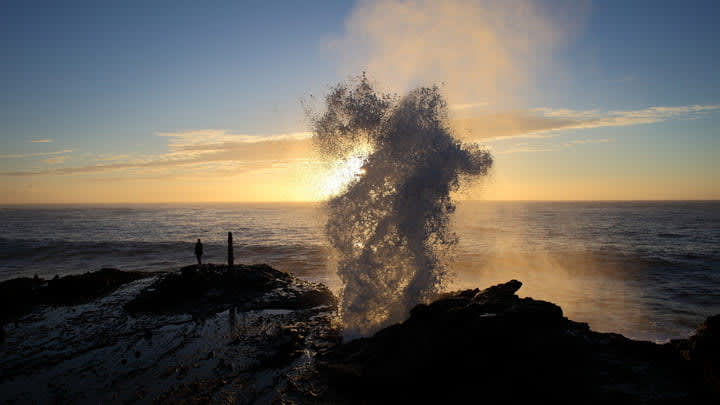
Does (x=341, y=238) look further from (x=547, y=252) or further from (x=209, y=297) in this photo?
(x=547, y=252)

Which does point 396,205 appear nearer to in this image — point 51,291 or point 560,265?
point 51,291

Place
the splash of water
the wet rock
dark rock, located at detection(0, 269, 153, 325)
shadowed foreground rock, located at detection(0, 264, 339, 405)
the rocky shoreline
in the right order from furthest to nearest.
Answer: dark rock, located at detection(0, 269, 153, 325) < the splash of water < shadowed foreground rock, located at detection(0, 264, 339, 405) < the rocky shoreline < the wet rock

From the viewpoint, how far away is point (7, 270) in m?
23.6

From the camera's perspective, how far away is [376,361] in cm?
725

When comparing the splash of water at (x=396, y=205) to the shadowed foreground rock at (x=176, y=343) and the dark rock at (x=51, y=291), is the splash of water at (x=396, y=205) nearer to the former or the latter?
the shadowed foreground rock at (x=176, y=343)

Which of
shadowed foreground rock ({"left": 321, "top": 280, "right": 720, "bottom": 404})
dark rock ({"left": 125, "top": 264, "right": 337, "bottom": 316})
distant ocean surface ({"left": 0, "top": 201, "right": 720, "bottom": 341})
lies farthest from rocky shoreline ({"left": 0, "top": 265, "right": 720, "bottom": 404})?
distant ocean surface ({"left": 0, "top": 201, "right": 720, "bottom": 341})

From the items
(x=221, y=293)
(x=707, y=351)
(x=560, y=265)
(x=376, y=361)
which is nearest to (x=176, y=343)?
(x=221, y=293)

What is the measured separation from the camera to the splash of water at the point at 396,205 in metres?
10.7

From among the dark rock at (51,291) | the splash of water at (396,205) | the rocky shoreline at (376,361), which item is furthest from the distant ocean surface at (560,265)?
the dark rock at (51,291)

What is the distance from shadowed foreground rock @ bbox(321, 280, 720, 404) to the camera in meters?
5.84

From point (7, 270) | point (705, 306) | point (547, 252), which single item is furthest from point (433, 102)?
point (7, 270)

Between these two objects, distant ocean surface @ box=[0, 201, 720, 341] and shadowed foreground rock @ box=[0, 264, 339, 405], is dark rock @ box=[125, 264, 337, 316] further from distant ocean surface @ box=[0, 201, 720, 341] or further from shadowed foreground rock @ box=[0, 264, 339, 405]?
distant ocean surface @ box=[0, 201, 720, 341]

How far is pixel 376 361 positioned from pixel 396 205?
16.0ft

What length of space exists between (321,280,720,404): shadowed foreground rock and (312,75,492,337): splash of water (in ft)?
9.75
